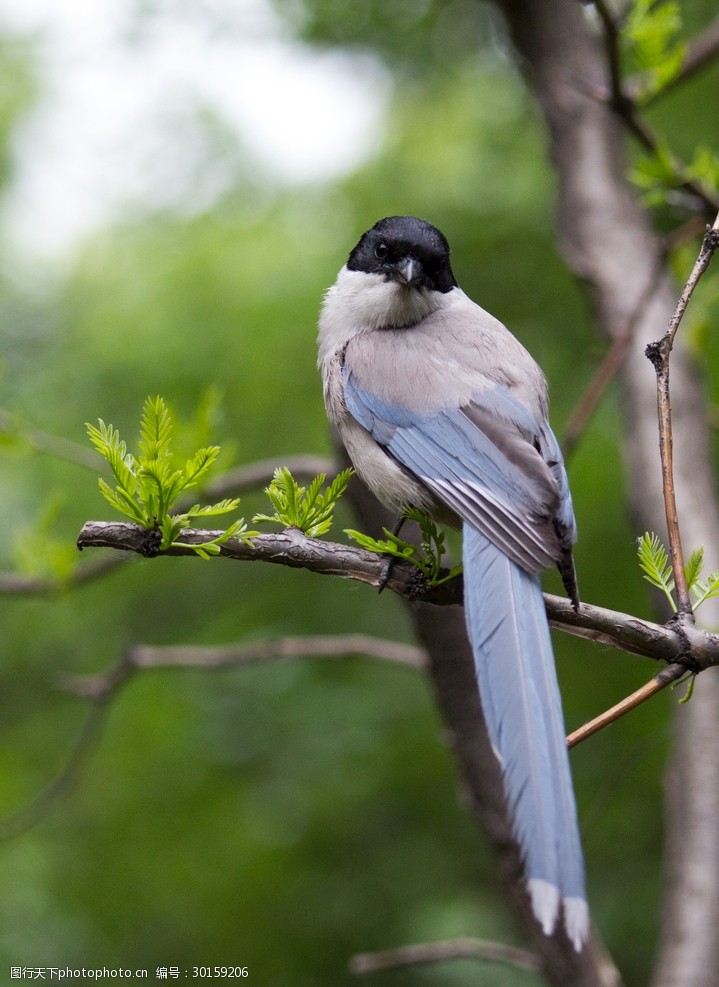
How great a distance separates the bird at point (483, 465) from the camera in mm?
1996

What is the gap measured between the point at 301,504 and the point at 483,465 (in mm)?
714

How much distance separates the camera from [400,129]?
6.93m

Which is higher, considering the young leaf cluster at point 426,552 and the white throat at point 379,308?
the white throat at point 379,308

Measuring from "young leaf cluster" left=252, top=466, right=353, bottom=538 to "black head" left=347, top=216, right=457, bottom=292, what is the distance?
4.44ft

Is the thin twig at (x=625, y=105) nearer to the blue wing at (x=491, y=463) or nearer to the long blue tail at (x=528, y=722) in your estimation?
the blue wing at (x=491, y=463)

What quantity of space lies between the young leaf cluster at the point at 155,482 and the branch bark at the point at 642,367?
2.27 metres

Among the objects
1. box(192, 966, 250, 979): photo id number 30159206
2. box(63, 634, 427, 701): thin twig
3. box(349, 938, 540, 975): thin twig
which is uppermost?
box(63, 634, 427, 701): thin twig

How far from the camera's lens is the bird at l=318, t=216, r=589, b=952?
2.00 metres

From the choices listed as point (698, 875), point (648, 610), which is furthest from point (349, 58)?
point (698, 875)

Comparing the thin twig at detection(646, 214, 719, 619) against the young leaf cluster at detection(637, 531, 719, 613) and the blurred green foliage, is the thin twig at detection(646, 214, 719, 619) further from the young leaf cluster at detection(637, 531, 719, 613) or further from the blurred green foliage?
the blurred green foliage

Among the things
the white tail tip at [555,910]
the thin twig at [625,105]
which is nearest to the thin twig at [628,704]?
the white tail tip at [555,910]

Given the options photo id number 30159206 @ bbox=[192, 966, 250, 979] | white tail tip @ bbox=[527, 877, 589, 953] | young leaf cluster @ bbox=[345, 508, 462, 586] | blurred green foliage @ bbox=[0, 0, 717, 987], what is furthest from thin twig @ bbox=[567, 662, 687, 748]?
photo id number 30159206 @ bbox=[192, 966, 250, 979]

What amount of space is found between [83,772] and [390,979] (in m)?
1.87

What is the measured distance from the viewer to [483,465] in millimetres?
2865
